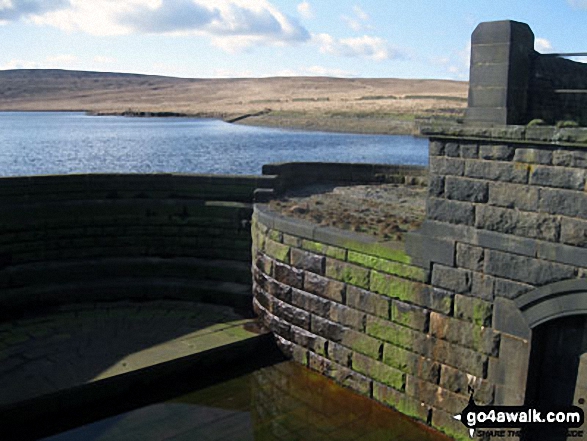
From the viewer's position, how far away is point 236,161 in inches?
1523

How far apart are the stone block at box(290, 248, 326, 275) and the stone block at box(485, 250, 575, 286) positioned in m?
2.69

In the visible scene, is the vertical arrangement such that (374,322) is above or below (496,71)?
below

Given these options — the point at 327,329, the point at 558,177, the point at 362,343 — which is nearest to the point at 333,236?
the point at 327,329

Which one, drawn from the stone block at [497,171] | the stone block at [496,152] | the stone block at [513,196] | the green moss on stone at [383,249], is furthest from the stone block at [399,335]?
the stone block at [496,152]

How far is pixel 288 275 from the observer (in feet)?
31.0

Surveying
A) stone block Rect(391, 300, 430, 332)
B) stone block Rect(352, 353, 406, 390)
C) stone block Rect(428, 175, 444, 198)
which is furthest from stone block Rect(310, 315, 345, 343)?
stone block Rect(428, 175, 444, 198)

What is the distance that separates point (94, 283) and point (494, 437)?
823 centimetres

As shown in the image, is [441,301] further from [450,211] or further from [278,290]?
[278,290]

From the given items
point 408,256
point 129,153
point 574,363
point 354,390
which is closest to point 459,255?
point 408,256

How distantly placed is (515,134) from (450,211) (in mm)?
1217

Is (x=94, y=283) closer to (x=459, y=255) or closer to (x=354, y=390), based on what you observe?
(x=354, y=390)

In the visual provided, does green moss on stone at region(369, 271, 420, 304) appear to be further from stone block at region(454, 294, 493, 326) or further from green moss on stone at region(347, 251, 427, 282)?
stone block at region(454, 294, 493, 326)

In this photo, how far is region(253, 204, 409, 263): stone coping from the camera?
25.8 ft

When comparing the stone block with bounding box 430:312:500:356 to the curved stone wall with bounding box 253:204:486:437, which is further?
the curved stone wall with bounding box 253:204:486:437
